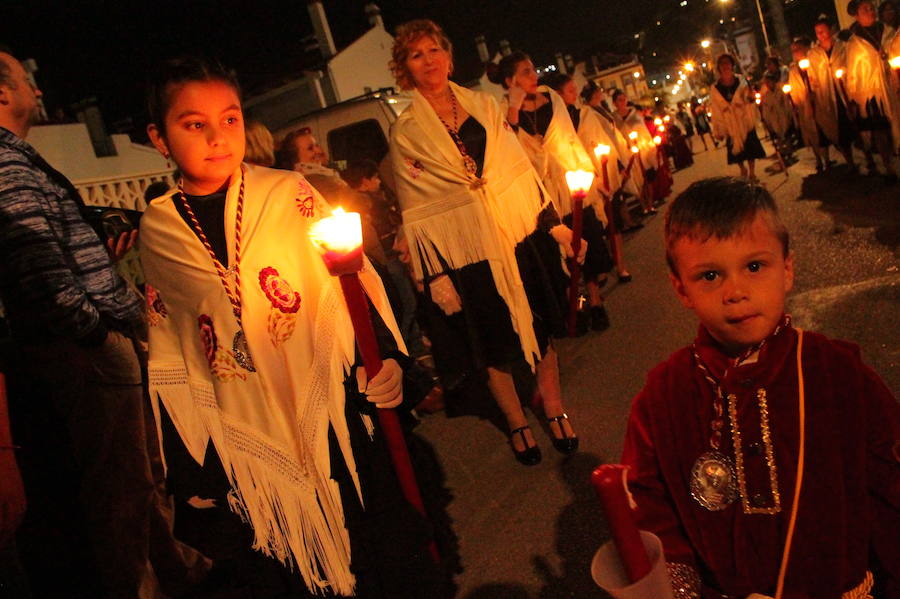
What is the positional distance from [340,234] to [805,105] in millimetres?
10816

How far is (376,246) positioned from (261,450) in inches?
101

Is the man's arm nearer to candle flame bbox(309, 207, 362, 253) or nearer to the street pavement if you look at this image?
candle flame bbox(309, 207, 362, 253)

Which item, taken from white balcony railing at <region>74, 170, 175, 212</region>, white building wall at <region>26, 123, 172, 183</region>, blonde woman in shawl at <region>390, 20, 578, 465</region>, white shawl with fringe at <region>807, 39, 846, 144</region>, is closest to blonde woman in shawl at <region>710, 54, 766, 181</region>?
white shawl with fringe at <region>807, 39, 846, 144</region>

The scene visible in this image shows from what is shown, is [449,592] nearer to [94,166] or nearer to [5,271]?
[5,271]

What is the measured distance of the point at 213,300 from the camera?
224 cm

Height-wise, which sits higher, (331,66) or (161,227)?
(331,66)

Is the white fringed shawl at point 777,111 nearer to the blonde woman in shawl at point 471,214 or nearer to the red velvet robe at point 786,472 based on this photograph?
the blonde woman in shawl at point 471,214

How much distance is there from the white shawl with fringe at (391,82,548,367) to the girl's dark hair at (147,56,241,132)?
4.85 feet

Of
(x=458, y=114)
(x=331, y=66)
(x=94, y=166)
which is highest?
(x=331, y=66)

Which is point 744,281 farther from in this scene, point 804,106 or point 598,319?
point 804,106

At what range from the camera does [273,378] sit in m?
2.21

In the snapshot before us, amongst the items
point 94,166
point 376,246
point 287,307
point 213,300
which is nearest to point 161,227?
point 213,300

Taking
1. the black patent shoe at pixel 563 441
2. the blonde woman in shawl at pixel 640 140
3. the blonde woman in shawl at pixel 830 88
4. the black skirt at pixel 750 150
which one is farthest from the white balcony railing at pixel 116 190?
the blonde woman in shawl at pixel 830 88

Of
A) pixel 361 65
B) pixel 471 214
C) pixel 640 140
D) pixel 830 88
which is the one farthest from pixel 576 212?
pixel 361 65
